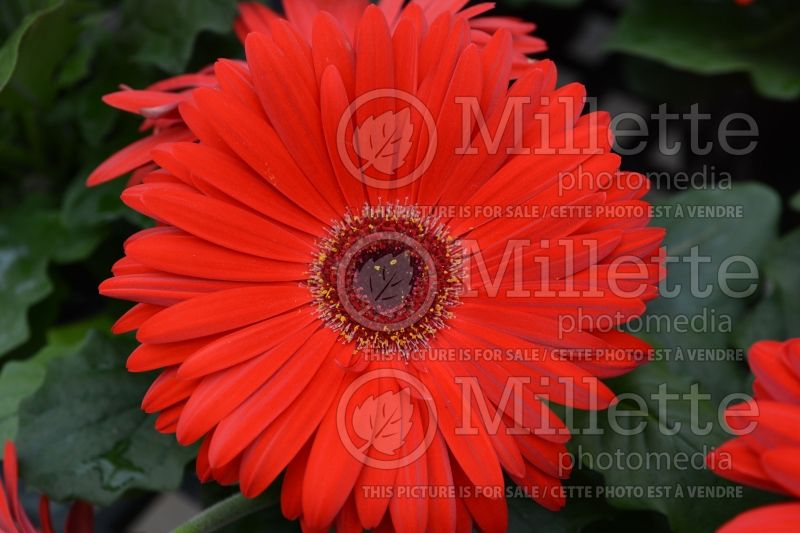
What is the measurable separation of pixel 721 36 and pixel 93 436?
0.78 metres

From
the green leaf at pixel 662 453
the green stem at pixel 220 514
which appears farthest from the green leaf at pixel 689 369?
the green stem at pixel 220 514

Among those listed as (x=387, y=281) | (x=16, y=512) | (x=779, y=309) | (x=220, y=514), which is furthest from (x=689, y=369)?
(x=16, y=512)

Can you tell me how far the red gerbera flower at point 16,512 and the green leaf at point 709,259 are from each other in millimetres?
491

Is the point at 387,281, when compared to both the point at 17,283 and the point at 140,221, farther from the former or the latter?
the point at 17,283

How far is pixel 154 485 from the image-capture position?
68 cm

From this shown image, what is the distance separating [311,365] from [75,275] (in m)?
0.48

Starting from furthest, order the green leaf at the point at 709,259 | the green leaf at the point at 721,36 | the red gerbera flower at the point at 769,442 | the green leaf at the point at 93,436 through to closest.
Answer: the green leaf at the point at 721,36
the green leaf at the point at 709,259
the green leaf at the point at 93,436
the red gerbera flower at the point at 769,442

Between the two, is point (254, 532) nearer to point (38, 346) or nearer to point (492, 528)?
point (492, 528)

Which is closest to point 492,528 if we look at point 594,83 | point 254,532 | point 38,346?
point 254,532

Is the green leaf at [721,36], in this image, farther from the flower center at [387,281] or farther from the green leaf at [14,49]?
the green leaf at [14,49]

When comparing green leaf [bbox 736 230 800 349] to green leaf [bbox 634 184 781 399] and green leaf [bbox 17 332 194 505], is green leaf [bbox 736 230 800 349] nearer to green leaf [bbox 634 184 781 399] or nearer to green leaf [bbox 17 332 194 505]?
green leaf [bbox 634 184 781 399]

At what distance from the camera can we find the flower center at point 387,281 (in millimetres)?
734

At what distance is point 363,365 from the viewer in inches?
26.3

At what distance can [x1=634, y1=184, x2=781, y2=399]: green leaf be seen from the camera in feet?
2.61
